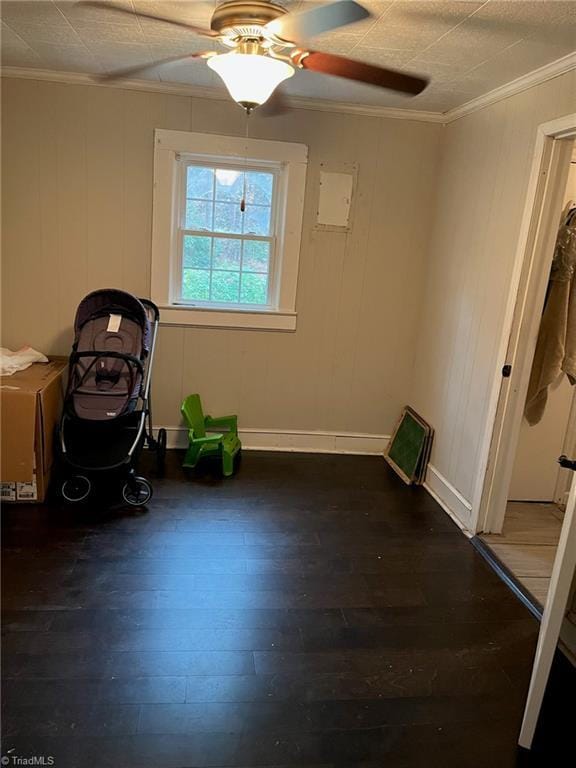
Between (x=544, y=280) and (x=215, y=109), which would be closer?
(x=544, y=280)

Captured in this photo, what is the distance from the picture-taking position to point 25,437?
3.04 meters

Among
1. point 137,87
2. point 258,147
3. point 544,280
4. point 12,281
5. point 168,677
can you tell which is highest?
point 137,87

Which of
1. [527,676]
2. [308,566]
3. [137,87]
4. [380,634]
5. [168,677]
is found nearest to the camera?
[168,677]

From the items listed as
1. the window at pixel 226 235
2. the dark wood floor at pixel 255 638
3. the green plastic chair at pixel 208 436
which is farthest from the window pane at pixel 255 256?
the dark wood floor at pixel 255 638

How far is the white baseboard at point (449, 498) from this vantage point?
129 inches

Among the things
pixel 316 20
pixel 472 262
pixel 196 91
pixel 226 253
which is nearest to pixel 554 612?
pixel 316 20

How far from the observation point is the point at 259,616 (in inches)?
94.1

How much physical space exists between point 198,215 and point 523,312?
7.31 feet

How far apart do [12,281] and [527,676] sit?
3651 millimetres

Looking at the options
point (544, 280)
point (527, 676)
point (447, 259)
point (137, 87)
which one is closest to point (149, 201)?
point (137, 87)

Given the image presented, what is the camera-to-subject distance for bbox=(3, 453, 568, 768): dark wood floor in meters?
1.80

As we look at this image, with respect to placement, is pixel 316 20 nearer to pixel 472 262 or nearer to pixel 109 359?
pixel 472 262

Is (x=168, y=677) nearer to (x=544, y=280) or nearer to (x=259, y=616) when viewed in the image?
(x=259, y=616)

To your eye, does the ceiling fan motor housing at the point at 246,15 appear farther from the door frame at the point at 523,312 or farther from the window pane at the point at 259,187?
the window pane at the point at 259,187
